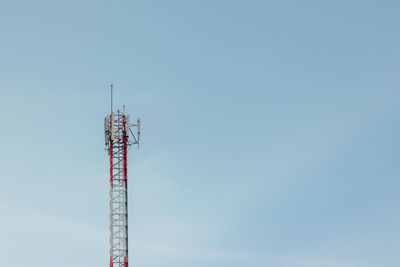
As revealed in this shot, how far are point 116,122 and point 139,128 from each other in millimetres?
4598

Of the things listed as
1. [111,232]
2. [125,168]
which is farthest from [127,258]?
[125,168]

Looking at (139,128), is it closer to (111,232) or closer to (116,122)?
(116,122)

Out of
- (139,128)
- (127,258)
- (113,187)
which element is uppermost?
(139,128)

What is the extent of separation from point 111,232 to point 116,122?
20.8 m

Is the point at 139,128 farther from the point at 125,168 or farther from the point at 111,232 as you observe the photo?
the point at 111,232

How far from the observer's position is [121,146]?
173 m

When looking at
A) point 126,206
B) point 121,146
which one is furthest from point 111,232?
point 121,146

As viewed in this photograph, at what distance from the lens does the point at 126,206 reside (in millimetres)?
168625

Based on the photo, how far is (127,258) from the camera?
544ft

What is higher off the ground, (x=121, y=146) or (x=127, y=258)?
(x=121, y=146)

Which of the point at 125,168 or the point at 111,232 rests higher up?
the point at 125,168

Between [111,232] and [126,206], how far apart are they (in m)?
5.48

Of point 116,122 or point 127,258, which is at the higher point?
point 116,122

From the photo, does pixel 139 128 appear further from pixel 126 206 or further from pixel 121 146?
pixel 126 206
